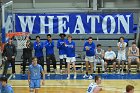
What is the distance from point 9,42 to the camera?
18.1 meters

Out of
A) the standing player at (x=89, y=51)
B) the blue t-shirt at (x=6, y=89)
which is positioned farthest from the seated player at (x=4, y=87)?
the standing player at (x=89, y=51)

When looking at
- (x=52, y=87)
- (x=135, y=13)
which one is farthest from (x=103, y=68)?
(x=135, y=13)

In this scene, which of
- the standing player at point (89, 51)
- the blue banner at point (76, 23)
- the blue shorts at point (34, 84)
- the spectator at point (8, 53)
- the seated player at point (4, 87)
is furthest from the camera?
the blue banner at point (76, 23)

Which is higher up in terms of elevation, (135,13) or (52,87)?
(135,13)

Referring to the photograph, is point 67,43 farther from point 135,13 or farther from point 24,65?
point 135,13

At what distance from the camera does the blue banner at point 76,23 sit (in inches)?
854

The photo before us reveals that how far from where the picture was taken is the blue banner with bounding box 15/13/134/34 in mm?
21688

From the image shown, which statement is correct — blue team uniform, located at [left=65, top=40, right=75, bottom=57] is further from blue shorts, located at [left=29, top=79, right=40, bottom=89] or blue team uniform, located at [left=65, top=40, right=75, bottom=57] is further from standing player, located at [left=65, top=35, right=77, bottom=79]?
blue shorts, located at [left=29, top=79, right=40, bottom=89]

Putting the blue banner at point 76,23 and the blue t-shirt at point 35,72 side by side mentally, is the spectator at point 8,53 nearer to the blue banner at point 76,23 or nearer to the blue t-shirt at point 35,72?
the blue banner at point 76,23

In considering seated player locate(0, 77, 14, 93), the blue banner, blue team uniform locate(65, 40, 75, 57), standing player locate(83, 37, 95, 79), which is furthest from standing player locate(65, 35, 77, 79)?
seated player locate(0, 77, 14, 93)

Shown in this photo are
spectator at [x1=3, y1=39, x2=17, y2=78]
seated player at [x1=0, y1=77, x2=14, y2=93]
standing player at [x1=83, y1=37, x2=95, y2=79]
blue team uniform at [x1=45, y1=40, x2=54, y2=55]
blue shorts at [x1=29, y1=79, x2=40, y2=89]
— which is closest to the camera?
seated player at [x1=0, y1=77, x2=14, y2=93]

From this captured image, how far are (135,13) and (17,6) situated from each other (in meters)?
7.98

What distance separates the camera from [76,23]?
21.8 metres

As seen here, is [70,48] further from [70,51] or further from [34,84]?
[34,84]
